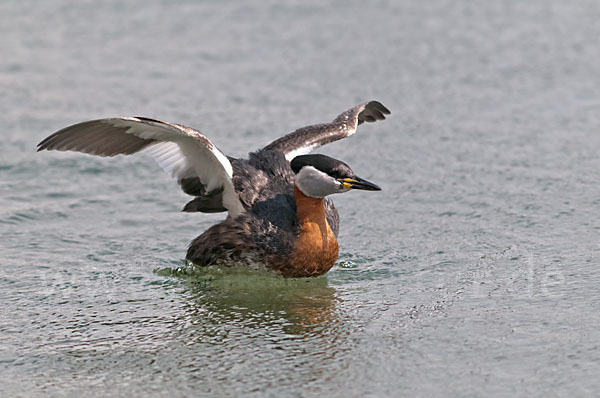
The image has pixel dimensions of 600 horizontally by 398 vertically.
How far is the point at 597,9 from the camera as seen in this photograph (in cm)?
1407

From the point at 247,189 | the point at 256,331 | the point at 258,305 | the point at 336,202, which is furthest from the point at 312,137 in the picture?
the point at 256,331

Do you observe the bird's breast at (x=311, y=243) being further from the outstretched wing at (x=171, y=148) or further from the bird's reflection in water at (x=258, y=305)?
the outstretched wing at (x=171, y=148)

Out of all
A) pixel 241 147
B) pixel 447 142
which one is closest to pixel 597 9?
pixel 447 142

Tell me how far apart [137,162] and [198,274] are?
2.72m

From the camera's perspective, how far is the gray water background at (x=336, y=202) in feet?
17.8

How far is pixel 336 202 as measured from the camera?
882 centimetres

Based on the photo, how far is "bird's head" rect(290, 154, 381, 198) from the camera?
6711mm

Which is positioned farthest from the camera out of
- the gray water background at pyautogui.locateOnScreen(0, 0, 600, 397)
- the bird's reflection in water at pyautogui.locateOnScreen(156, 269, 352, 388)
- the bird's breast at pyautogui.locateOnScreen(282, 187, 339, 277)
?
the bird's breast at pyautogui.locateOnScreen(282, 187, 339, 277)

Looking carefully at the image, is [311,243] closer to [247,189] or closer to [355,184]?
[355,184]

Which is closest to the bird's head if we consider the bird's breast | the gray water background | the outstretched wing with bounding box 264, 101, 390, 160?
the bird's breast

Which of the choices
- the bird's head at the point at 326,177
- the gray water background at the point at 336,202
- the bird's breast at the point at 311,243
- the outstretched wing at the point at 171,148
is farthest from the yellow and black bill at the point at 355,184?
the outstretched wing at the point at 171,148

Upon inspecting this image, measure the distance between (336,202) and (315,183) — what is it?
2.06 meters

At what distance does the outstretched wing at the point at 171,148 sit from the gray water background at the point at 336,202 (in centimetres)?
63

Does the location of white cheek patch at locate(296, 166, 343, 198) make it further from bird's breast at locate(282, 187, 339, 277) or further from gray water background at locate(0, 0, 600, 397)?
gray water background at locate(0, 0, 600, 397)
